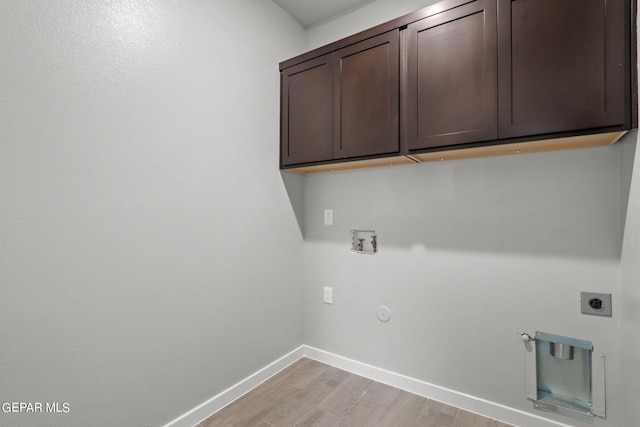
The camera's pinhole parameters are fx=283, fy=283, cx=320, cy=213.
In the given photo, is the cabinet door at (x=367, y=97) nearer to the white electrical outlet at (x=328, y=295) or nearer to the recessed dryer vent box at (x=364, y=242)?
the recessed dryer vent box at (x=364, y=242)

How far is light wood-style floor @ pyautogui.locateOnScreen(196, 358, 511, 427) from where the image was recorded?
5.34 ft

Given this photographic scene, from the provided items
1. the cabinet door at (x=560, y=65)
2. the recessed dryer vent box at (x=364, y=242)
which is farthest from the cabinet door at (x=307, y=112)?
the cabinet door at (x=560, y=65)

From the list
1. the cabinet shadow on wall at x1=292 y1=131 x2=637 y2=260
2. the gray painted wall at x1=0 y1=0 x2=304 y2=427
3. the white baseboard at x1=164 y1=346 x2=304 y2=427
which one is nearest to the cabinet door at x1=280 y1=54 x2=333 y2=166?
the gray painted wall at x1=0 y1=0 x2=304 y2=427

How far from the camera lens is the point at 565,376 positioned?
5.03 ft

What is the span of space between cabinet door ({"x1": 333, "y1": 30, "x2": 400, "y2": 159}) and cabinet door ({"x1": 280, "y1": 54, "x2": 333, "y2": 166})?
0.22 ft

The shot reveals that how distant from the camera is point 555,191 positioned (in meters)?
1.52

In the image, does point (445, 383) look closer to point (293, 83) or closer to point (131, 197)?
point (131, 197)

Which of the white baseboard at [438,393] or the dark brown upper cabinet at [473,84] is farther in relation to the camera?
the white baseboard at [438,393]

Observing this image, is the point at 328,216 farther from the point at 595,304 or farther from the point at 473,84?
the point at 595,304

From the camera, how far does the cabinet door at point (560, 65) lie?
1.18 m

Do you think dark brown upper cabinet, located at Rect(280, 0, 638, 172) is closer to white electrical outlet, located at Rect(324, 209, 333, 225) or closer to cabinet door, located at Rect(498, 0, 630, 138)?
cabinet door, located at Rect(498, 0, 630, 138)

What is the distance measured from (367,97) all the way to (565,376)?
1.93 metres

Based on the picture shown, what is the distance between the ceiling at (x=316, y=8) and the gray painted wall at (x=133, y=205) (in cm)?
24

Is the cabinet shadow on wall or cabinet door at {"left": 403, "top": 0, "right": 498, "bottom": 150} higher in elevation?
cabinet door at {"left": 403, "top": 0, "right": 498, "bottom": 150}
